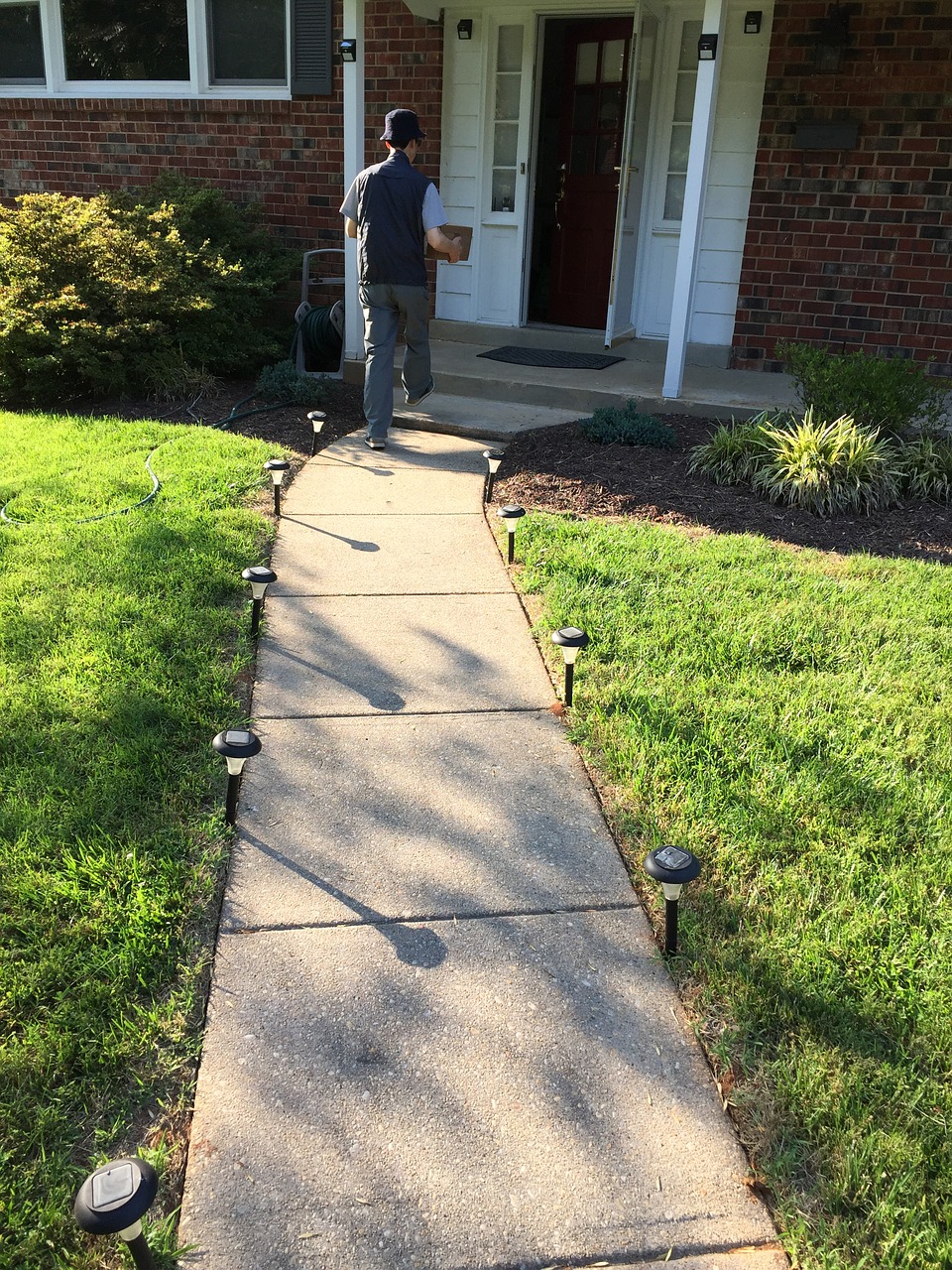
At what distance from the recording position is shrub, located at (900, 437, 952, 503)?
5.97 meters

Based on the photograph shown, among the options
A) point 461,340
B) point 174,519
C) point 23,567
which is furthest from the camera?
point 461,340

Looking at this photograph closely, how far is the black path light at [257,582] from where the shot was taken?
380 centimetres

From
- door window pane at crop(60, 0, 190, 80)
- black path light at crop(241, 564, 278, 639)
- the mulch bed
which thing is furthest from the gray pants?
door window pane at crop(60, 0, 190, 80)

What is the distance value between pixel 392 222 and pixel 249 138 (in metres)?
4.72

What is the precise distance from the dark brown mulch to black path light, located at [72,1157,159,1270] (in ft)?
14.7

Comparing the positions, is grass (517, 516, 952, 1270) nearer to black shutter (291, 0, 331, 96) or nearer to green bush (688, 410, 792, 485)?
green bush (688, 410, 792, 485)

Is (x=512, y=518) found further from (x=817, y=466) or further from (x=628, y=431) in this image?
(x=628, y=431)

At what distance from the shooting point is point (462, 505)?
233 inches

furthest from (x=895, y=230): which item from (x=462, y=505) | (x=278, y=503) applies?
(x=278, y=503)

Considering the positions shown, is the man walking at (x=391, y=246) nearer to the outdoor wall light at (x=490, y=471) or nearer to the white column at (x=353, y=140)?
the outdoor wall light at (x=490, y=471)

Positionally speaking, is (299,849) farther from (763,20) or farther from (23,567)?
(763,20)

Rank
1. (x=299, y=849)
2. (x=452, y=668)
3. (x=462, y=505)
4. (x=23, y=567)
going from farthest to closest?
(x=462, y=505) → (x=23, y=567) → (x=452, y=668) → (x=299, y=849)

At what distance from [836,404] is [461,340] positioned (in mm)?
4375

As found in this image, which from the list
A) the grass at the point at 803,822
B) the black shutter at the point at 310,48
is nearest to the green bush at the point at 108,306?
the black shutter at the point at 310,48
